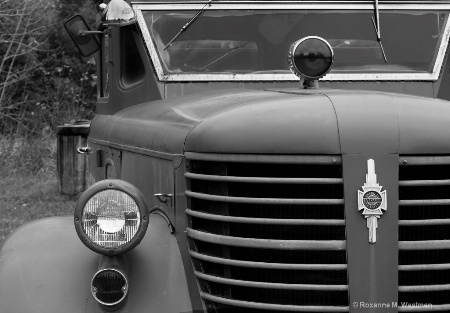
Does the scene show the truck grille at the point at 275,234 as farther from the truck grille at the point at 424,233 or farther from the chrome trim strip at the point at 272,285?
the truck grille at the point at 424,233

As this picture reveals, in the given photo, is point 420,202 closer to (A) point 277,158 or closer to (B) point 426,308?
(B) point 426,308

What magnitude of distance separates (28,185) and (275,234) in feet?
36.3

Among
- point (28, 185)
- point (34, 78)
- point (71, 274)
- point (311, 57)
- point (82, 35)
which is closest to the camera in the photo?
point (71, 274)

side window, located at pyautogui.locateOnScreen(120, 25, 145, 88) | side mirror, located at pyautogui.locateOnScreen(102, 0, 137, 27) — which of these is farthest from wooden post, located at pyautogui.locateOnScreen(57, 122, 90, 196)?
side mirror, located at pyautogui.locateOnScreen(102, 0, 137, 27)

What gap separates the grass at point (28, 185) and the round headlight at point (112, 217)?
231 inches

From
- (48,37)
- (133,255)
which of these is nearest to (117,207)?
(133,255)

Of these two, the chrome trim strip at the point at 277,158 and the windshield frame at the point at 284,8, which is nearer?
the chrome trim strip at the point at 277,158

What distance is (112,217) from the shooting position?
4.25 m

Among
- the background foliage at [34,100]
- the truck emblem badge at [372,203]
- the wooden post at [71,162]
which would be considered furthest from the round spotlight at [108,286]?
the background foliage at [34,100]

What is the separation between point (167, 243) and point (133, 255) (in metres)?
0.19

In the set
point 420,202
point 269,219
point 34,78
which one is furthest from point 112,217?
point 34,78

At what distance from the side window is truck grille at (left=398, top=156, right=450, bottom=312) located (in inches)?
91.4

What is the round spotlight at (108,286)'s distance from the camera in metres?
4.23

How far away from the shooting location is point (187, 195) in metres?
4.40
